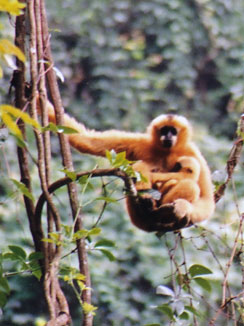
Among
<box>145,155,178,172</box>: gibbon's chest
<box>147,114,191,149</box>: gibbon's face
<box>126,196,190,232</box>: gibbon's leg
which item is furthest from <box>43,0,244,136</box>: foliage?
<box>126,196,190,232</box>: gibbon's leg

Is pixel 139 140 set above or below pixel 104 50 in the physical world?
below

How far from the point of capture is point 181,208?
11.6 ft

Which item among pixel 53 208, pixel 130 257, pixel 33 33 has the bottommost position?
pixel 130 257

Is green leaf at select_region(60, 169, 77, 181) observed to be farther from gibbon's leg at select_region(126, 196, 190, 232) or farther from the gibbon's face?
the gibbon's face

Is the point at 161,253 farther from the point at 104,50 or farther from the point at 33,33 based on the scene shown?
the point at 33,33

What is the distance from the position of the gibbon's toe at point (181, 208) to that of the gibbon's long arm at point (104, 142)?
653 millimetres

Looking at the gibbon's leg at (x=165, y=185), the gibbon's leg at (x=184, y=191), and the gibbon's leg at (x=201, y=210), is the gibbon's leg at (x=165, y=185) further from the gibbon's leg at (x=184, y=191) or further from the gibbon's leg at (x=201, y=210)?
the gibbon's leg at (x=201, y=210)

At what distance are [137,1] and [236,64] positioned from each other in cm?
181

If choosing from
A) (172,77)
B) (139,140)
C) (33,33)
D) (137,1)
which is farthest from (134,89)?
(33,33)

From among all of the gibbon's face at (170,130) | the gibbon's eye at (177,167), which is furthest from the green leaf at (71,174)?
the gibbon's face at (170,130)

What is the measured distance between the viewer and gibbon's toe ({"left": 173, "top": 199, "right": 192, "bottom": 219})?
3524mm

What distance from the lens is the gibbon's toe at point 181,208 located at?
3.52 metres

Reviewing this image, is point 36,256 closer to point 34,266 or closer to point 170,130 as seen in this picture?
point 34,266

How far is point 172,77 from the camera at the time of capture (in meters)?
9.73
